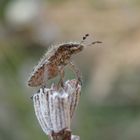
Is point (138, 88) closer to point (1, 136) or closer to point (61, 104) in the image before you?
point (1, 136)

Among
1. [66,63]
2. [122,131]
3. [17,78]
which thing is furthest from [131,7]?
[66,63]

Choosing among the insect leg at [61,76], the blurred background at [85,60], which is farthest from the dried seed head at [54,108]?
the blurred background at [85,60]

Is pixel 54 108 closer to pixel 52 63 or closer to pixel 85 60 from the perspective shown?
pixel 52 63

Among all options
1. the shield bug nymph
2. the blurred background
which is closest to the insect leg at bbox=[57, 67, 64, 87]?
the shield bug nymph

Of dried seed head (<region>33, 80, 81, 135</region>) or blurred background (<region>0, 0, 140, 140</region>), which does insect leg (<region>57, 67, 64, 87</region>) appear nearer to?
dried seed head (<region>33, 80, 81, 135</region>)

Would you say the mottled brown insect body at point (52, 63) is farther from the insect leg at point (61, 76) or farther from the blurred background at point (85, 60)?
the blurred background at point (85, 60)

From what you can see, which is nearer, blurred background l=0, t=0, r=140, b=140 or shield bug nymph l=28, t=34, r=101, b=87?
shield bug nymph l=28, t=34, r=101, b=87
